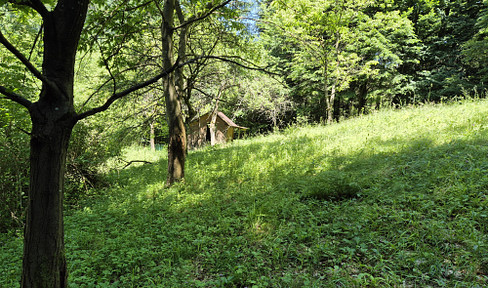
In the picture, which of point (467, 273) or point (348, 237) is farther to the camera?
point (348, 237)

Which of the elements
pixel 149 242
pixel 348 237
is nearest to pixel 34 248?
pixel 149 242

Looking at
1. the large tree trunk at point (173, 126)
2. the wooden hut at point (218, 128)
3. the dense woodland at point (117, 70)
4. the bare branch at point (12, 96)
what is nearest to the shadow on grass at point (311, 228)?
the large tree trunk at point (173, 126)

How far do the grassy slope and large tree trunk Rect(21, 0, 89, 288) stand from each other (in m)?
1.11

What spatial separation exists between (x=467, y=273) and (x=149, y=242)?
371 cm

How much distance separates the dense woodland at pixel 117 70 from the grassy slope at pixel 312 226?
1.19 m

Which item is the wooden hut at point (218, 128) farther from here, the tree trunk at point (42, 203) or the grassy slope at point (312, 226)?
the tree trunk at point (42, 203)

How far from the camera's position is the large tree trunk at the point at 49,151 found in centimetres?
187

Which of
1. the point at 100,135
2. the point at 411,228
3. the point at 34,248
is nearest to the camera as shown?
the point at 34,248

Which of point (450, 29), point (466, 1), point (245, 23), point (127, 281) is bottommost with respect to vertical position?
point (127, 281)

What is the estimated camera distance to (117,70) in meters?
4.94

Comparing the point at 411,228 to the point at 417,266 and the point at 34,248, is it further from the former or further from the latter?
the point at 34,248

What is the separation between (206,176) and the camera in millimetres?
6660

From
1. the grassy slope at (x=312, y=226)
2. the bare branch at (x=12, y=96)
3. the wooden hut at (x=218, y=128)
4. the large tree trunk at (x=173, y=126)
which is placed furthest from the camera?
the wooden hut at (x=218, y=128)

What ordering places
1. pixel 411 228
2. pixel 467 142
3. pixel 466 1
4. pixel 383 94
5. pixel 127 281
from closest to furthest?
pixel 127 281 < pixel 411 228 < pixel 467 142 < pixel 466 1 < pixel 383 94
